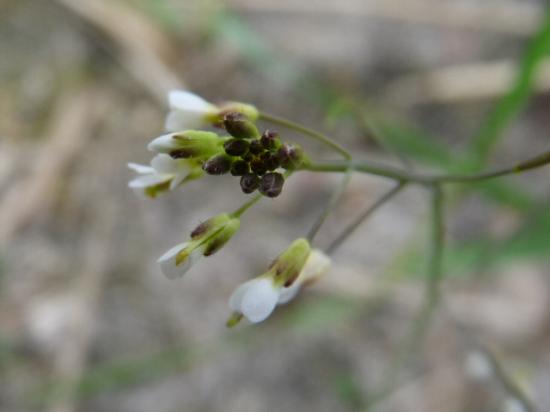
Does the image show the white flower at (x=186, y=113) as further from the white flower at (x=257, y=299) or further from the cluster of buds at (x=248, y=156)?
the white flower at (x=257, y=299)

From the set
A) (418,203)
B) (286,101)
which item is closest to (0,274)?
(286,101)

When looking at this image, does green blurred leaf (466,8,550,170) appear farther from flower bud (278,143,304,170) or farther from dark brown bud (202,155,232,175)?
dark brown bud (202,155,232,175)

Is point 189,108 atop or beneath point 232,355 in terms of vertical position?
atop

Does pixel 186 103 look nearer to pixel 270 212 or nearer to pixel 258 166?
pixel 258 166

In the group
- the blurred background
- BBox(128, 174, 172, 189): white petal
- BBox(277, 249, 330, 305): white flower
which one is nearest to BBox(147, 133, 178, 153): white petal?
BBox(128, 174, 172, 189): white petal

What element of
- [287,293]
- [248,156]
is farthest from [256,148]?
[287,293]

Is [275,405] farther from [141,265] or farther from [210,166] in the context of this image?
[210,166]

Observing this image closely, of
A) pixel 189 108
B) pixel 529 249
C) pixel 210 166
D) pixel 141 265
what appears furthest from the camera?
pixel 141 265

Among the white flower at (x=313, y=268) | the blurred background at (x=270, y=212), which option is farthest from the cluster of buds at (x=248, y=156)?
the blurred background at (x=270, y=212)
